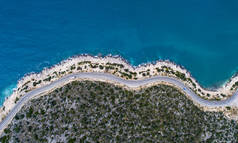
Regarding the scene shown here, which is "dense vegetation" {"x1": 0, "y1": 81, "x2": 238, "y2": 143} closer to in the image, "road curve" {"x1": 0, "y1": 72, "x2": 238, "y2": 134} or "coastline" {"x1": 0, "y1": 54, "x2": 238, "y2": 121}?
"road curve" {"x1": 0, "y1": 72, "x2": 238, "y2": 134}

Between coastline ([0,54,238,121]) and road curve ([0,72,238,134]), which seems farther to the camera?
coastline ([0,54,238,121])

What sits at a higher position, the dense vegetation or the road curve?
the road curve

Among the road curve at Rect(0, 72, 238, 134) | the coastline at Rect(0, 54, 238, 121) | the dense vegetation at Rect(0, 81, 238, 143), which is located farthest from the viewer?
the coastline at Rect(0, 54, 238, 121)

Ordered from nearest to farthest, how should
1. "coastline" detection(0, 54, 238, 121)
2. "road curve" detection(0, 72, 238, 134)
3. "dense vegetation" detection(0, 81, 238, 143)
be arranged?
"dense vegetation" detection(0, 81, 238, 143) → "road curve" detection(0, 72, 238, 134) → "coastline" detection(0, 54, 238, 121)

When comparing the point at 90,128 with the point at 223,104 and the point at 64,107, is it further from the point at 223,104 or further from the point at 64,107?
the point at 223,104

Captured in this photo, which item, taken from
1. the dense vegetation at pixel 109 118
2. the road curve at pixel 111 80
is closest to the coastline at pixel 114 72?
the road curve at pixel 111 80

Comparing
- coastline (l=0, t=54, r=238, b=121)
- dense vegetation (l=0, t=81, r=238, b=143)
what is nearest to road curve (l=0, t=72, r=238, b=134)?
coastline (l=0, t=54, r=238, b=121)

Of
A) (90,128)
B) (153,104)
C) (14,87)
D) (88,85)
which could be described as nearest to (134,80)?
(153,104)
